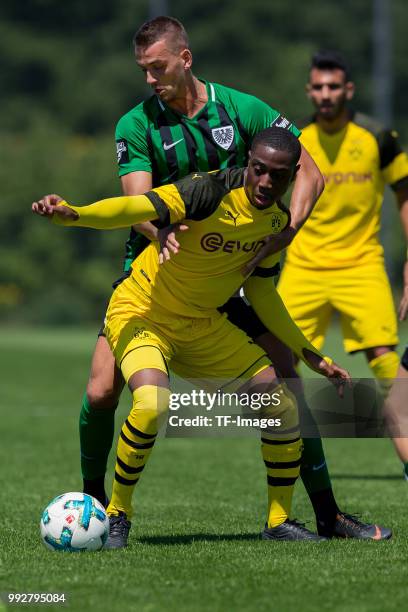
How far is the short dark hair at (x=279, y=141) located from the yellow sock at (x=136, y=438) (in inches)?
46.3

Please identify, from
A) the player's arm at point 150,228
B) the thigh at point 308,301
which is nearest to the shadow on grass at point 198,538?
the player's arm at point 150,228

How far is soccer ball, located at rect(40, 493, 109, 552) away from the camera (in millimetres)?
5695

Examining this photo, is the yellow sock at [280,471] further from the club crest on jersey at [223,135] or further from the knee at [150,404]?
the club crest on jersey at [223,135]

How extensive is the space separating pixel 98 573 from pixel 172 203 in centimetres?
162

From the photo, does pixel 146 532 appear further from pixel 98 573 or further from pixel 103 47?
pixel 103 47

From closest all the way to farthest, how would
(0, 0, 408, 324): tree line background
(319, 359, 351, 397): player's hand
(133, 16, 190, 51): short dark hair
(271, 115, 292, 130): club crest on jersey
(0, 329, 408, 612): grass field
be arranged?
(0, 329, 408, 612): grass field, (319, 359, 351, 397): player's hand, (133, 16, 190, 51): short dark hair, (271, 115, 292, 130): club crest on jersey, (0, 0, 408, 324): tree line background

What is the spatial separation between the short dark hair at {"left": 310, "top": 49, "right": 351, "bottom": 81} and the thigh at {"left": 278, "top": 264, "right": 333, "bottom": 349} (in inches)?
53.4

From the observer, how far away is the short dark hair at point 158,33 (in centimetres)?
617

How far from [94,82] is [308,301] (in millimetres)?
55077

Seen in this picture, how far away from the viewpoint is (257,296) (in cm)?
626

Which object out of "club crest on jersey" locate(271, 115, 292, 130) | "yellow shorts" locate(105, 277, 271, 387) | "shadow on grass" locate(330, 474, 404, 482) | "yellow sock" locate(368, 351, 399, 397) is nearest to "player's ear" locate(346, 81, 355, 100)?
"yellow sock" locate(368, 351, 399, 397)

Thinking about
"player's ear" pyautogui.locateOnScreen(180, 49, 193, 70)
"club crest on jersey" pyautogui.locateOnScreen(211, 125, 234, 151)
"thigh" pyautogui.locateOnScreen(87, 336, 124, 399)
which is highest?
"player's ear" pyautogui.locateOnScreen(180, 49, 193, 70)

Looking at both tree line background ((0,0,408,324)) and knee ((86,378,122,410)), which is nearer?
knee ((86,378,122,410))

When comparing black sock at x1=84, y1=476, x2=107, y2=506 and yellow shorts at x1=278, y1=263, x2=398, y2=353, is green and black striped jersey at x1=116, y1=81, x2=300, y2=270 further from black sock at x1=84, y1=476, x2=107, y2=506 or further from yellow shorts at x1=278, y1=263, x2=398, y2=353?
yellow shorts at x1=278, y1=263, x2=398, y2=353
